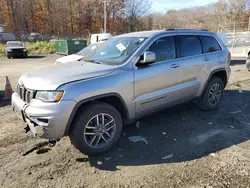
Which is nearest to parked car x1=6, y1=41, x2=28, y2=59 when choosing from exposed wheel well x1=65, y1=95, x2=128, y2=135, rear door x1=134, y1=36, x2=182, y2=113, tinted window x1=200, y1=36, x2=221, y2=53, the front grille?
the front grille

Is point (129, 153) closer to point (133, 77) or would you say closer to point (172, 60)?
point (133, 77)

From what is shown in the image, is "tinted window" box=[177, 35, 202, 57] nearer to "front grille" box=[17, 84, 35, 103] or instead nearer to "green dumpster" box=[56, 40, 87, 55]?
"front grille" box=[17, 84, 35, 103]

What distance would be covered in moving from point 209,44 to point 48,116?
3809 millimetres

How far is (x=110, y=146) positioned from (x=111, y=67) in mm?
1236

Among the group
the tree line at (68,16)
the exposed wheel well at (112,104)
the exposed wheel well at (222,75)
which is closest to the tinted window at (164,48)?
the exposed wheel well at (112,104)

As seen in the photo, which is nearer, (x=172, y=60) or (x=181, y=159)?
(x=181, y=159)

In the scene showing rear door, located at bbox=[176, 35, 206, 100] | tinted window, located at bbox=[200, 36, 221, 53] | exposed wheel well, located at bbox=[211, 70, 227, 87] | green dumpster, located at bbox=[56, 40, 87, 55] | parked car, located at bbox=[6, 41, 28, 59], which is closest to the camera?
rear door, located at bbox=[176, 35, 206, 100]

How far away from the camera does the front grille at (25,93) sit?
288cm

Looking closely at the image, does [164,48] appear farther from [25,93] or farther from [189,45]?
[25,93]

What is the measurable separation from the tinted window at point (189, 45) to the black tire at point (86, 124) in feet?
6.21

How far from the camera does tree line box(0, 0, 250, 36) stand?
4997cm

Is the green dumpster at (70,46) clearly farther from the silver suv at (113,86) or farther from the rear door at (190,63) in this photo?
the rear door at (190,63)

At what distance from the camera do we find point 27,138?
3.76 m

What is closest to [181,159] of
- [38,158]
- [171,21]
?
[38,158]
